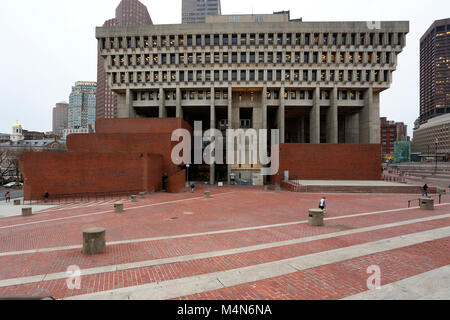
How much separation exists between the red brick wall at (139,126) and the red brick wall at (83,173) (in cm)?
774

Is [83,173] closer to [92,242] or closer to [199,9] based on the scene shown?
[92,242]

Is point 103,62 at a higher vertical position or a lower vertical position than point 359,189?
higher

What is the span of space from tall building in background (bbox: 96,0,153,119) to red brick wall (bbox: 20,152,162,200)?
126 meters

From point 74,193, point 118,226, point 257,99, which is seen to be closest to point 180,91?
point 257,99

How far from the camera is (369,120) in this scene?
39656 millimetres

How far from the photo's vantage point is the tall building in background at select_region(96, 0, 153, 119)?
139750 millimetres

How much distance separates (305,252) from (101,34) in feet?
177

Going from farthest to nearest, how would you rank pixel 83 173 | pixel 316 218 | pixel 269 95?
pixel 269 95 < pixel 83 173 < pixel 316 218

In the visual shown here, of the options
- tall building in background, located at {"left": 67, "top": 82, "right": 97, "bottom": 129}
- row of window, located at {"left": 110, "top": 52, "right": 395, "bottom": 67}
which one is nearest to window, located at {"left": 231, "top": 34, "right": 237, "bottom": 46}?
row of window, located at {"left": 110, "top": 52, "right": 395, "bottom": 67}

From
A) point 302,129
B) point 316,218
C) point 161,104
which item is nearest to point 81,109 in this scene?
point 161,104

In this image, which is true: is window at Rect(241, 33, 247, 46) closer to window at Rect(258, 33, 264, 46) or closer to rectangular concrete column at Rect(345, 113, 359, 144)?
window at Rect(258, 33, 264, 46)

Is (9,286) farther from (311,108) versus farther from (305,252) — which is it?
(311,108)

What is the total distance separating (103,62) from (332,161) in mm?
163282

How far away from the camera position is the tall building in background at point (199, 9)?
139 metres
